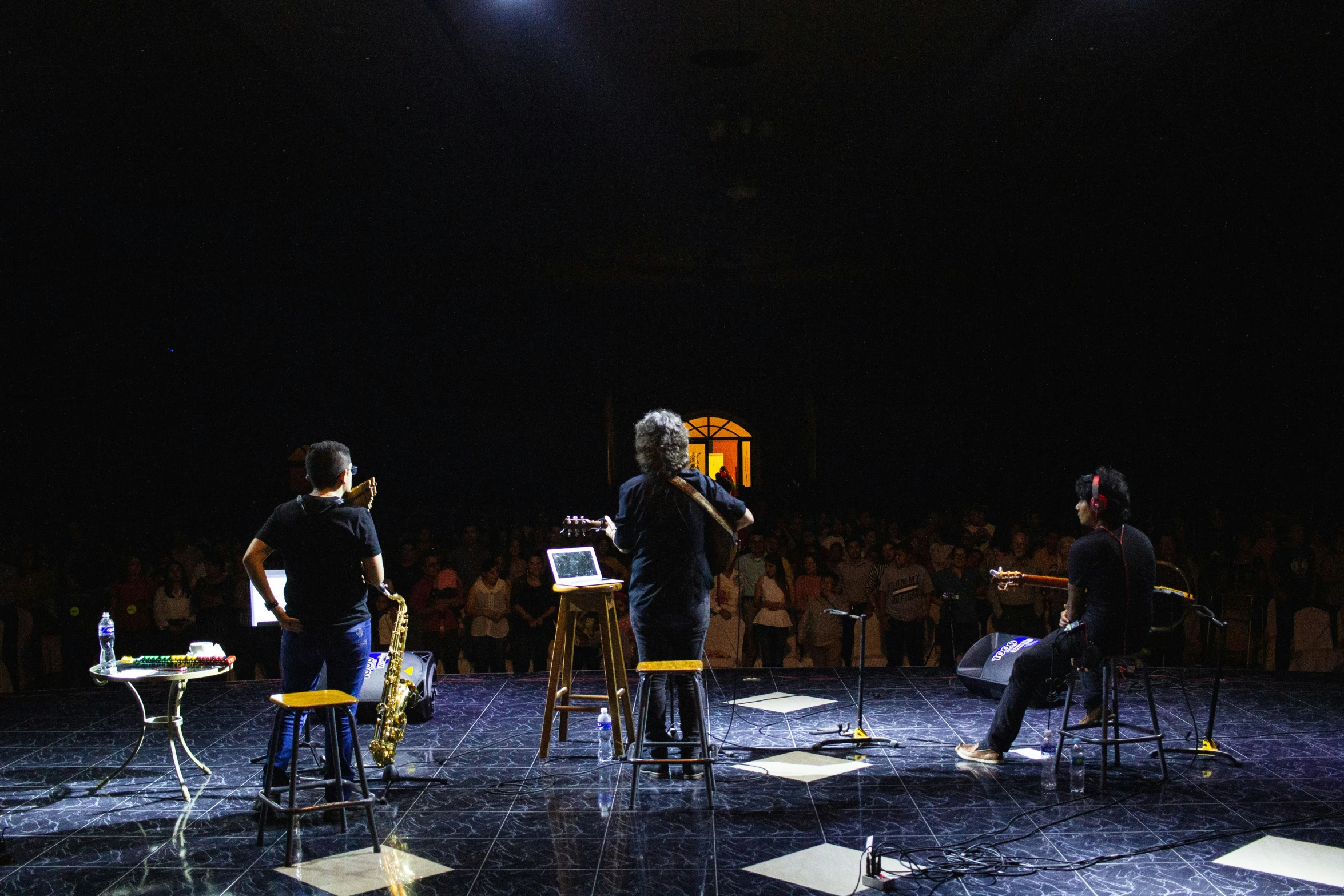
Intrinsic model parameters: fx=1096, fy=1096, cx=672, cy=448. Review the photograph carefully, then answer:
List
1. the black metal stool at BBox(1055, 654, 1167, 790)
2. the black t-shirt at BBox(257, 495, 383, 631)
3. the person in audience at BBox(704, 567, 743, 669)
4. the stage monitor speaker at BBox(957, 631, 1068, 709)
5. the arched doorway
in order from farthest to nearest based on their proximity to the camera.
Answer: the arched doorway → the person in audience at BBox(704, 567, 743, 669) → the stage monitor speaker at BBox(957, 631, 1068, 709) → the black metal stool at BBox(1055, 654, 1167, 790) → the black t-shirt at BBox(257, 495, 383, 631)

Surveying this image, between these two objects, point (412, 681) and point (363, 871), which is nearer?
point (363, 871)

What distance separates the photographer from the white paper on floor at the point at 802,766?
14.4ft

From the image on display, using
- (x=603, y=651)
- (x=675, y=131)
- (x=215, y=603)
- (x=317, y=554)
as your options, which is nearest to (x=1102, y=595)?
(x=603, y=651)

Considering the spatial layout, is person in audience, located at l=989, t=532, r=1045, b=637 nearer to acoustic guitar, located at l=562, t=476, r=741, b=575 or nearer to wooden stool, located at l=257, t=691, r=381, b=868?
acoustic guitar, located at l=562, t=476, r=741, b=575

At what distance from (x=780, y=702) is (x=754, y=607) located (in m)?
1.83

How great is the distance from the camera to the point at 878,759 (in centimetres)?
461

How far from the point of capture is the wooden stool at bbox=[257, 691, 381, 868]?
11.3 ft

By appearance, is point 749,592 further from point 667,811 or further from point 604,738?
point 667,811

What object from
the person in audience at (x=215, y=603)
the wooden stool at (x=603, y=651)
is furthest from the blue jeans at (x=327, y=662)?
the person in audience at (x=215, y=603)

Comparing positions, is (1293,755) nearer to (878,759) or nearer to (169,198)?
(878,759)

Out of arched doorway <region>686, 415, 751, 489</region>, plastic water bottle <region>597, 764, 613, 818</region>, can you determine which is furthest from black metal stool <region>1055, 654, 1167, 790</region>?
arched doorway <region>686, 415, 751, 489</region>

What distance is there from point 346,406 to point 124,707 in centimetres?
818

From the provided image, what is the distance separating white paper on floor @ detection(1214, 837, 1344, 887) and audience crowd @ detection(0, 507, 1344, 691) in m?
3.58

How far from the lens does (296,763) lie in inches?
146
